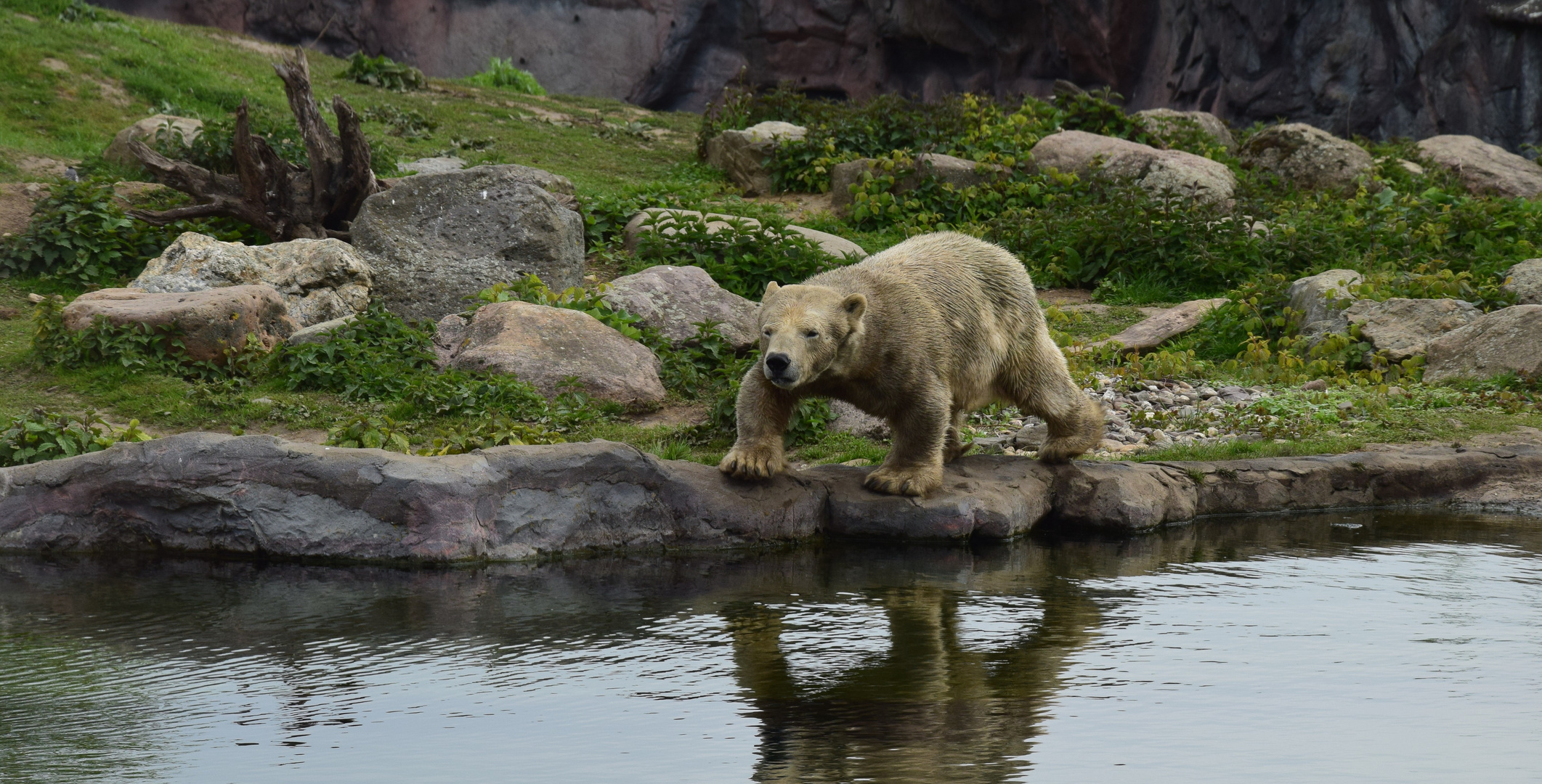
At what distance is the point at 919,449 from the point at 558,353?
3805 mm

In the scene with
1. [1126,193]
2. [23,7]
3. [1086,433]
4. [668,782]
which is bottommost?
[668,782]

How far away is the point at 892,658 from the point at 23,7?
19061 mm

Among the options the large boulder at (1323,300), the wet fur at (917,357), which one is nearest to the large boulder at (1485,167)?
the large boulder at (1323,300)

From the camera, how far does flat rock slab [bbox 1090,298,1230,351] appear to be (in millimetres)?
11891

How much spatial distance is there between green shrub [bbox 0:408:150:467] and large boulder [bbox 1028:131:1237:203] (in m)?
11.4

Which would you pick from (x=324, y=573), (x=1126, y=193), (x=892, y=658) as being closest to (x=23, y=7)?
(x=1126, y=193)

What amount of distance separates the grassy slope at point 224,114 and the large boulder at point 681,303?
5.52ft

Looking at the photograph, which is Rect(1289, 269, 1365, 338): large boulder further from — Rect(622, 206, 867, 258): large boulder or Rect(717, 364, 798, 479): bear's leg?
Rect(717, 364, 798, 479): bear's leg

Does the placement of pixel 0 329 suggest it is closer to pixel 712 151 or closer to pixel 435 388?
pixel 435 388

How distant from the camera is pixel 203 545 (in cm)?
619

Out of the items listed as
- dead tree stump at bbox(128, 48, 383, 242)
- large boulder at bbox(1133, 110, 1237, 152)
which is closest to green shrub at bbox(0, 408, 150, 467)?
dead tree stump at bbox(128, 48, 383, 242)

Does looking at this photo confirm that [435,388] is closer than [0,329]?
Yes

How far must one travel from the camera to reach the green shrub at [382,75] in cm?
2141

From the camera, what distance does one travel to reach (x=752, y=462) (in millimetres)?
6574
